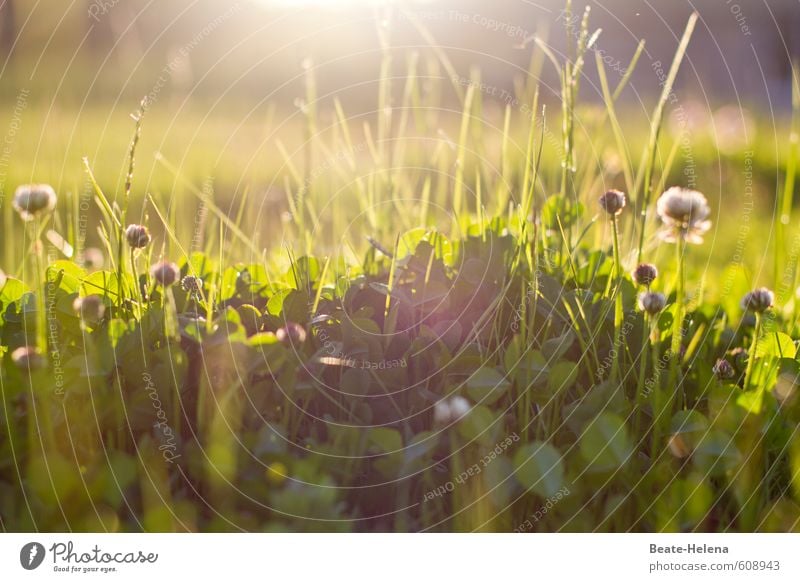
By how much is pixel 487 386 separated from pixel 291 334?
266 millimetres

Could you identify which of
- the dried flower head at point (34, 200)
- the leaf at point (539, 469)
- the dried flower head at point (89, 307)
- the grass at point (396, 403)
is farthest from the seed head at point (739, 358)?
the dried flower head at point (34, 200)

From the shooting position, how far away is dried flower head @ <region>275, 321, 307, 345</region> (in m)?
1.03

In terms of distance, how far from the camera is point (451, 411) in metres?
0.99

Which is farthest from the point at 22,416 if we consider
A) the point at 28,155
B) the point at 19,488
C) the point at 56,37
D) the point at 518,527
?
the point at 28,155

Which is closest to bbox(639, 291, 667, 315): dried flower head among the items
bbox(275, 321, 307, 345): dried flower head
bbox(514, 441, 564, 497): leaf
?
bbox(514, 441, 564, 497): leaf

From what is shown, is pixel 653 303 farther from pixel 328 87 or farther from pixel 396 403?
pixel 328 87

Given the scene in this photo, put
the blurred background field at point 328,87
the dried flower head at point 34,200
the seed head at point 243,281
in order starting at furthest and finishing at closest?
the blurred background field at point 328,87, the seed head at point 243,281, the dried flower head at point 34,200

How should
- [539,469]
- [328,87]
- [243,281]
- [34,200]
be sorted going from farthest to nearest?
[328,87], [243,281], [34,200], [539,469]

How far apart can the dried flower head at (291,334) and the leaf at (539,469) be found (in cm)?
32

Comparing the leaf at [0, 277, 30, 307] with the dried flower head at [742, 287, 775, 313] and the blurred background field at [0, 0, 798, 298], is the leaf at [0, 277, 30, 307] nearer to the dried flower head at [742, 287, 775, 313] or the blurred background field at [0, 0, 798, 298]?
the blurred background field at [0, 0, 798, 298]

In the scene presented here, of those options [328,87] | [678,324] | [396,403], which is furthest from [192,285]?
[328,87]
